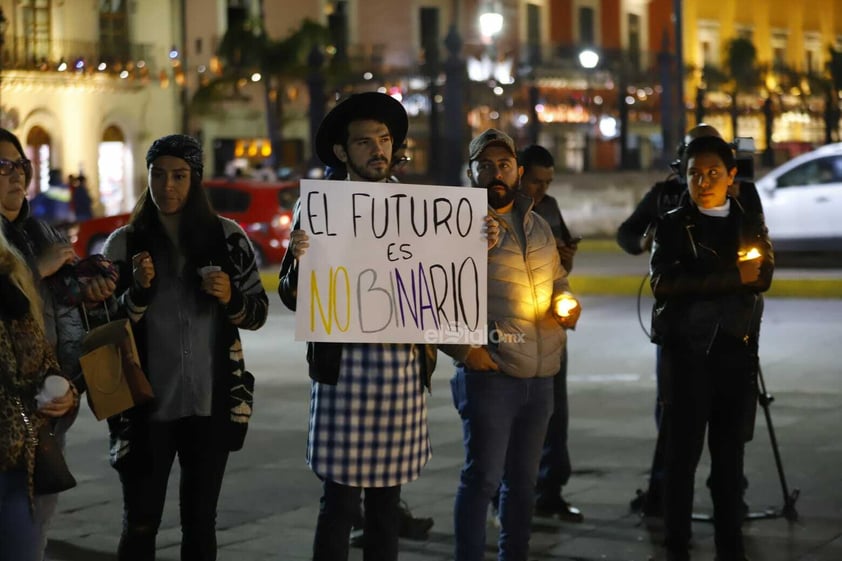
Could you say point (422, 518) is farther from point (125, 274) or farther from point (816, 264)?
point (816, 264)

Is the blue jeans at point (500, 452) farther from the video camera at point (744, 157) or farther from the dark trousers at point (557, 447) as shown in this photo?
the video camera at point (744, 157)

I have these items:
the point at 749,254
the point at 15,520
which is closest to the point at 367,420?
the point at 15,520

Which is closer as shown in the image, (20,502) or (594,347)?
(20,502)

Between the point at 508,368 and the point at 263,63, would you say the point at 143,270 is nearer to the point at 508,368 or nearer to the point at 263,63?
the point at 508,368

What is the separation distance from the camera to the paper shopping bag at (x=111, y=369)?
5.32 m

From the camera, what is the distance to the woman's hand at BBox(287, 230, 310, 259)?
18.5 feet

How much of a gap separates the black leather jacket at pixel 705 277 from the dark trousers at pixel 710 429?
76 millimetres

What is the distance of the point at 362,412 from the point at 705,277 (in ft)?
5.85

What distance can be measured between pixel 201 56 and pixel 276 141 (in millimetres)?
7726

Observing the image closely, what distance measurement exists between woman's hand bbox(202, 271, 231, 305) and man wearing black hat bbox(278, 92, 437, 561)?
26 centimetres

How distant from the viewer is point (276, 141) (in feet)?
140

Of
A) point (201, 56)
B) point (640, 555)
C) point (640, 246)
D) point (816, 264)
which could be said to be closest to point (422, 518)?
point (640, 555)

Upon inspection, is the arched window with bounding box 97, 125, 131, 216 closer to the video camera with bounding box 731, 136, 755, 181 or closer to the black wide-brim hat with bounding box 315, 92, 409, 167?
the video camera with bounding box 731, 136, 755, 181

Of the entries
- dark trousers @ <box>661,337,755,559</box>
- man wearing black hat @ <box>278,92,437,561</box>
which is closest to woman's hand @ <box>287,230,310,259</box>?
man wearing black hat @ <box>278,92,437,561</box>
